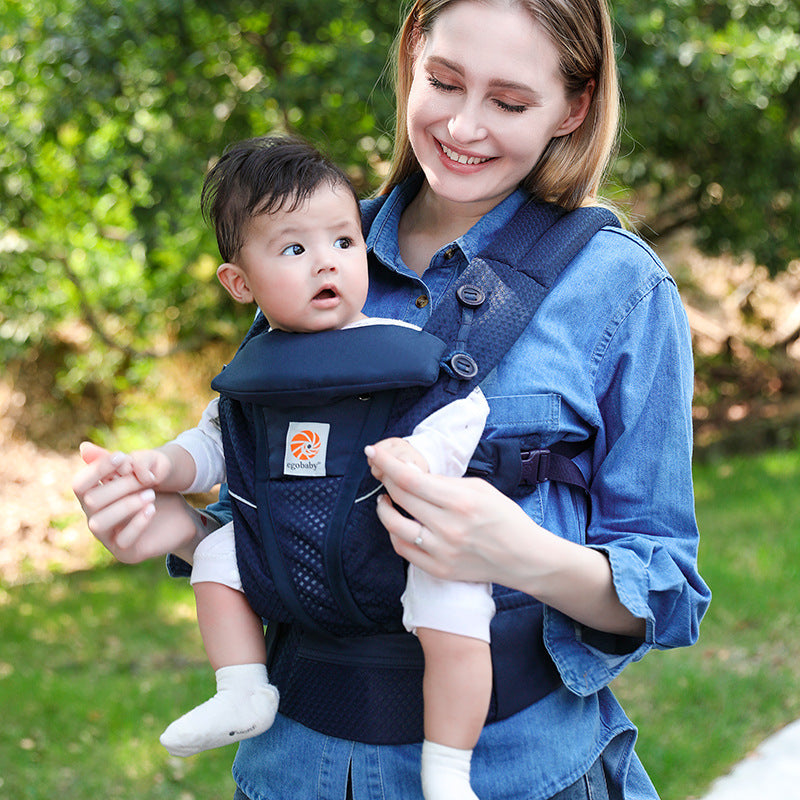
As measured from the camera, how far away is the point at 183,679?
4.72 meters

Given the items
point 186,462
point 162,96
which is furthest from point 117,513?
point 162,96

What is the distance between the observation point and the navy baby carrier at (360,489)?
136cm

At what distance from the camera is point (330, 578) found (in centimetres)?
135

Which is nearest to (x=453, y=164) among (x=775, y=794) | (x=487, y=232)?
(x=487, y=232)

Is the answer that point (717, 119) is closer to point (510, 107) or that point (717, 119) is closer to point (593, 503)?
point (510, 107)

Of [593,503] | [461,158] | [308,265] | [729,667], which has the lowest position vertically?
[729,667]

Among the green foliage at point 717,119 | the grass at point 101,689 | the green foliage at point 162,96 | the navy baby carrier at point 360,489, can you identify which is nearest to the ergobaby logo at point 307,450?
the navy baby carrier at point 360,489

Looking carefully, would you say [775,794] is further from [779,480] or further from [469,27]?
[779,480]

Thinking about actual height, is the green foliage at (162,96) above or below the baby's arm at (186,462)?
below

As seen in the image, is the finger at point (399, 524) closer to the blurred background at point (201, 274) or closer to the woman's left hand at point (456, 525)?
the woman's left hand at point (456, 525)

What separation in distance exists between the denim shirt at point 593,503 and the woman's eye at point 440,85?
0.33m

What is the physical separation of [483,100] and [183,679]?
3863 millimetres

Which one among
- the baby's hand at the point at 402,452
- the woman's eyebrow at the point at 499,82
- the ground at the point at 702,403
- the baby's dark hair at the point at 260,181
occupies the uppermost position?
the woman's eyebrow at the point at 499,82

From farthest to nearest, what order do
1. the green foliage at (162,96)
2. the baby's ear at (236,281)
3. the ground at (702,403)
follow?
the ground at (702,403) < the green foliage at (162,96) < the baby's ear at (236,281)
